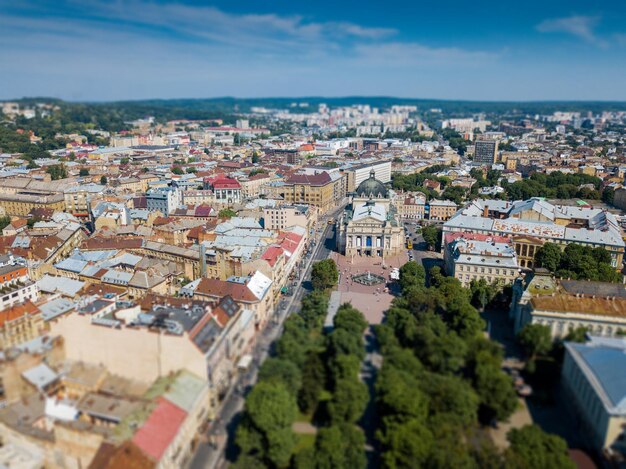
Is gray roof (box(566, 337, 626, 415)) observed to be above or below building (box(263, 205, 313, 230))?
above

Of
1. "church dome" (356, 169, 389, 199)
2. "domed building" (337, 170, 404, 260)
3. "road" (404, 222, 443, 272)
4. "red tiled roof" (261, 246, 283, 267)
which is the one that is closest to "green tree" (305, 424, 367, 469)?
"red tiled roof" (261, 246, 283, 267)

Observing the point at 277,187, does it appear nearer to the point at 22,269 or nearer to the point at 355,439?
the point at 22,269

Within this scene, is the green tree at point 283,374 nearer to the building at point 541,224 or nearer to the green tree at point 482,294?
the green tree at point 482,294

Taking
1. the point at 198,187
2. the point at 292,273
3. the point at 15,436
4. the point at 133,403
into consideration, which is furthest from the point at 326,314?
the point at 198,187

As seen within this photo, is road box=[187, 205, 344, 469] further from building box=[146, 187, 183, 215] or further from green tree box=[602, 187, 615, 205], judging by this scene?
green tree box=[602, 187, 615, 205]

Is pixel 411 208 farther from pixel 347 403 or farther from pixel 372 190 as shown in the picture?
pixel 347 403

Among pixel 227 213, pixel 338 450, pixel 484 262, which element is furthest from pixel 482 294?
pixel 227 213

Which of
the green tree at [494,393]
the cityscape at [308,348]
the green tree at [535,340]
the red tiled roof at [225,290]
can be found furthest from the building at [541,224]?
the red tiled roof at [225,290]
